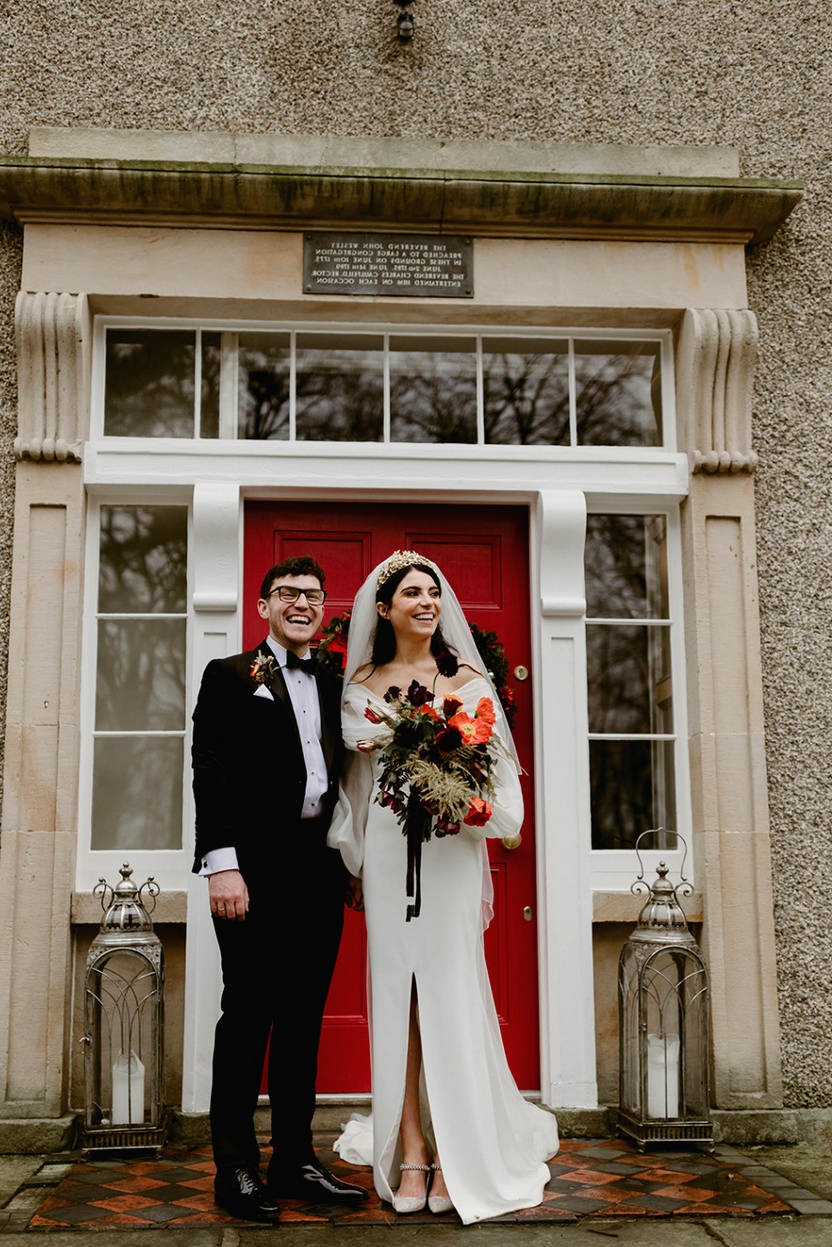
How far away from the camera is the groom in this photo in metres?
3.98

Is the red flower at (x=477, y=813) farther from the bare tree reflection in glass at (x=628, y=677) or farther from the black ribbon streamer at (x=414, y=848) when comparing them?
the bare tree reflection in glass at (x=628, y=677)

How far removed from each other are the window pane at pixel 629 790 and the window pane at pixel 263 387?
1998 mm

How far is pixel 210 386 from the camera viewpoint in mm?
5469

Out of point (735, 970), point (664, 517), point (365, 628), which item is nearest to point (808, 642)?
point (664, 517)

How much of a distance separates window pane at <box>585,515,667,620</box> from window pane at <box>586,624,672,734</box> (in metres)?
0.09

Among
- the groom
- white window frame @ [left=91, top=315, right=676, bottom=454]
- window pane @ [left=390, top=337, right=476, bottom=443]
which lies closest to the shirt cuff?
the groom

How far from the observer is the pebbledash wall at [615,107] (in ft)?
17.3

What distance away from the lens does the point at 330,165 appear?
17.4 feet

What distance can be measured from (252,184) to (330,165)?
0.37 m

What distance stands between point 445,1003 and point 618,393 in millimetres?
2901

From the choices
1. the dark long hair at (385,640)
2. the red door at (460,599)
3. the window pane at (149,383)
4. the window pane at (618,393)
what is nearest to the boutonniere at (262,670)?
the dark long hair at (385,640)

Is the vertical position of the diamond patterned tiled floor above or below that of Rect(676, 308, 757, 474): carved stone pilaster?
below

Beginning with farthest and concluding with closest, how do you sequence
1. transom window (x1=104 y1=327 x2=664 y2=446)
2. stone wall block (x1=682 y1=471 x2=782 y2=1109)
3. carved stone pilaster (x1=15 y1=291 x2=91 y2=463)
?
transom window (x1=104 y1=327 x2=664 y2=446), carved stone pilaster (x1=15 y1=291 x2=91 y2=463), stone wall block (x1=682 y1=471 x2=782 y2=1109)

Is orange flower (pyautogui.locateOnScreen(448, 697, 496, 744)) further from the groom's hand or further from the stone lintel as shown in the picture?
the stone lintel
